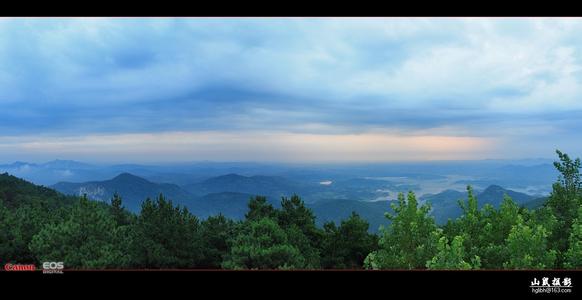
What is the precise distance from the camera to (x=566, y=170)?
67.2ft

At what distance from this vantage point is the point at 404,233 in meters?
14.4

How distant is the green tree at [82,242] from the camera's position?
16812 mm

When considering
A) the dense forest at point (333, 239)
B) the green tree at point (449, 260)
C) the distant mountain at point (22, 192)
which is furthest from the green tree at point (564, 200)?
the distant mountain at point (22, 192)

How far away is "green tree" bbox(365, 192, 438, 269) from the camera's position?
543 inches

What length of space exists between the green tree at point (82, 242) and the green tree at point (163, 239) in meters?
1.24

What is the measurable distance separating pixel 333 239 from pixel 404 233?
13.7m

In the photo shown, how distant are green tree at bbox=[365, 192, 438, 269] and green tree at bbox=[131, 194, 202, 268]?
38.2 ft

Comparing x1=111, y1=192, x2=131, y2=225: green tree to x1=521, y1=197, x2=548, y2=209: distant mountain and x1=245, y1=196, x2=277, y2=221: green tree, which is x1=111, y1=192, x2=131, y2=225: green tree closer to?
x1=245, y1=196, x2=277, y2=221: green tree

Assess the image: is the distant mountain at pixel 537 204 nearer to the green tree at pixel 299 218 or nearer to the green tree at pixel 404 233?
the green tree at pixel 404 233

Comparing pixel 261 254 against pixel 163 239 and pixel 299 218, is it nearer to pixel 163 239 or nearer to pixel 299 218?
→ pixel 163 239
